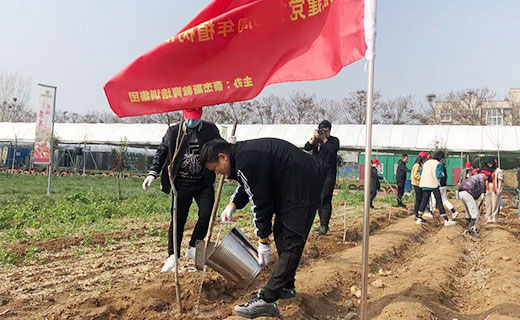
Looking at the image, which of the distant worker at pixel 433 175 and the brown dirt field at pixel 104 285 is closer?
the brown dirt field at pixel 104 285

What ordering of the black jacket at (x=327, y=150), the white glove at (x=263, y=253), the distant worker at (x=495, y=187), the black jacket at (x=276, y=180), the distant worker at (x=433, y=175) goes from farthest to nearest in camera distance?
the distant worker at (x=495, y=187)
the distant worker at (x=433, y=175)
the black jacket at (x=327, y=150)
the white glove at (x=263, y=253)
the black jacket at (x=276, y=180)

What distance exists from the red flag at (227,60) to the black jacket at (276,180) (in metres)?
0.54

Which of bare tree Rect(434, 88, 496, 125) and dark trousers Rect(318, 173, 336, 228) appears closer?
dark trousers Rect(318, 173, 336, 228)

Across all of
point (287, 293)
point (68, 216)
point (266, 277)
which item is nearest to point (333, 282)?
point (266, 277)

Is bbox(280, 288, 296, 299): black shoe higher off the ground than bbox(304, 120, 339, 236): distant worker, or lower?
lower

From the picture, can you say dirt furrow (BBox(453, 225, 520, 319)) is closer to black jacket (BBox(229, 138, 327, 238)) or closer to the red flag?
black jacket (BBox(229, 138, 327, 238))

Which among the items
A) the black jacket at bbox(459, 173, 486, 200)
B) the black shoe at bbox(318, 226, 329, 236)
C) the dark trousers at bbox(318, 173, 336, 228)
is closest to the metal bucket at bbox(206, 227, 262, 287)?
the dark trousers at bbox(318, 173, 336, 228)

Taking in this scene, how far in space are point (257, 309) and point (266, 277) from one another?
163cm

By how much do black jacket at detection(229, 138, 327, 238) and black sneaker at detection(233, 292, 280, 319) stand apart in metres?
0.51

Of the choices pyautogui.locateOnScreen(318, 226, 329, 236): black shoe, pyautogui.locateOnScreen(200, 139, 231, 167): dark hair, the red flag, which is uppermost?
the red flag

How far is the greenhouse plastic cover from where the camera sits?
24391 millimetres

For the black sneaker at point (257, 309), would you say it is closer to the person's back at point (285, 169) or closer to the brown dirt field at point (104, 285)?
the brown dirt field at point (104, 285)

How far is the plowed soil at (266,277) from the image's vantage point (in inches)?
152

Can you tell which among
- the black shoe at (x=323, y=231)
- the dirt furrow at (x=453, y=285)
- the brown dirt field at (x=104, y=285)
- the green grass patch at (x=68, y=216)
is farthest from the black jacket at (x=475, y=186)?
the green grass patch at (x=68, y=216)
